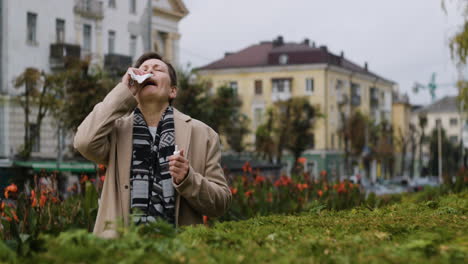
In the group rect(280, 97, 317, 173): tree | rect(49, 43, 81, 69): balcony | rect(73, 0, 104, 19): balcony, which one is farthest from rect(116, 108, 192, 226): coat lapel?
rect(280, 97, 317, 173): tree

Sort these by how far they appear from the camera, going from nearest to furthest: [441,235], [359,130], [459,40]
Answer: [441,235] → [459,40] → [359,130]

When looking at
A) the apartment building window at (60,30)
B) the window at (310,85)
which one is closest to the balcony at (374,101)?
the window at (310,85)

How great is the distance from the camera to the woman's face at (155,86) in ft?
14.5

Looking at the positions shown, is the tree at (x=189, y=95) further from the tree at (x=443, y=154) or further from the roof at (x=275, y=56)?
the tree at (x=443, y=154)

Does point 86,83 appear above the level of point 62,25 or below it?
below

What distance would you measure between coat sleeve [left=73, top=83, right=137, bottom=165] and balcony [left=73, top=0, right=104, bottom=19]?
137ft

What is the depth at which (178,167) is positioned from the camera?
13.1 feet

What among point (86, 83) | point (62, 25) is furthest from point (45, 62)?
point (86, 83)

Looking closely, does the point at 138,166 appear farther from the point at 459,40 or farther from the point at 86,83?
the point at 86,83

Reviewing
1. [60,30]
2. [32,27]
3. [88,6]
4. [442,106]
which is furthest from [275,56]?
[442,106]

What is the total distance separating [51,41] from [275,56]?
3672 centimetres

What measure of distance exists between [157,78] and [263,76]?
73.4 m

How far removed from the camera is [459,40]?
55.8 feet

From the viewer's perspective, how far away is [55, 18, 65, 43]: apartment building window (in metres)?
43.8
